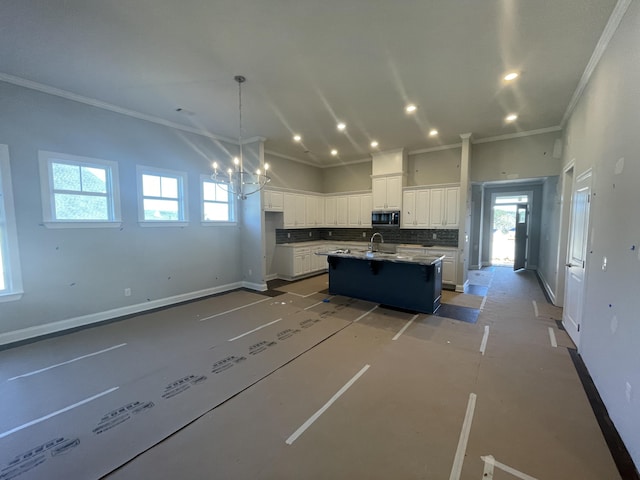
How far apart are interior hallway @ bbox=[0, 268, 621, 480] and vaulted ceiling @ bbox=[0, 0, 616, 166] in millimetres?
3366

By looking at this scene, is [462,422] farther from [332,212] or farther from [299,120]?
[332,212]

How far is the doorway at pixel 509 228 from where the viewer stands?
8617 mm

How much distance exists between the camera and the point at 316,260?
7.59 meters

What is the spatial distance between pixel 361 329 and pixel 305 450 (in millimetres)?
2134

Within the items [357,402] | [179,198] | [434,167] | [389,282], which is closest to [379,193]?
[434,167]

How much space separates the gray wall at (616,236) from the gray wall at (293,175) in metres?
5.75

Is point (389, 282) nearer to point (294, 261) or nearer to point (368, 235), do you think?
point (294, 261)

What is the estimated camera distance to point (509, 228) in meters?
9.98

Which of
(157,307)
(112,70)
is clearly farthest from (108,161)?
(157,307)

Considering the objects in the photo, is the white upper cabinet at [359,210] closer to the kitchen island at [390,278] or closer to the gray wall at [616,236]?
the kitchen island at [390,278]

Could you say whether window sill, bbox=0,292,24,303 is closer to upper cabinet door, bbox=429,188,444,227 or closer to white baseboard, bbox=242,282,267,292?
white baseboard, bbox=242,282,267,292

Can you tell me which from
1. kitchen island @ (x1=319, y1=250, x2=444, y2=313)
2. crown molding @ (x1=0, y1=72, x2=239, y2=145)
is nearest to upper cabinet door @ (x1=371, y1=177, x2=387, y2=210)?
kitchen island @ (x1=319, y1=250, x2=444, y2=313)

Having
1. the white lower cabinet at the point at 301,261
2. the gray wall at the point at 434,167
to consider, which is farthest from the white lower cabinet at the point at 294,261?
the gray wall at the point at 434,167

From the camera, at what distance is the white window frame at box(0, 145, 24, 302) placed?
11.2ft
